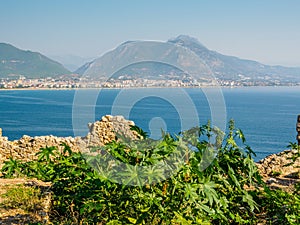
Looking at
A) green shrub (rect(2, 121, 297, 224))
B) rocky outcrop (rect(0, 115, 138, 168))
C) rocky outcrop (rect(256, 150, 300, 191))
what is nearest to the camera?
green shrub (rect(2, 121, 297, 224))

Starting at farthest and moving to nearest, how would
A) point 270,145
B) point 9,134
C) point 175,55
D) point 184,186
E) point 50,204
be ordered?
1. point 9,134
2. point 270,145
3. point 175,55
4. point 50,204
5. point 184,186

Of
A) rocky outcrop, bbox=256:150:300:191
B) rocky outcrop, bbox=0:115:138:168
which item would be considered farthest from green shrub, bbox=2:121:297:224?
rocky outcrop, bbox=0:115:138:168

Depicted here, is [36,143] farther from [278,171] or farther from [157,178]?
[157,178]

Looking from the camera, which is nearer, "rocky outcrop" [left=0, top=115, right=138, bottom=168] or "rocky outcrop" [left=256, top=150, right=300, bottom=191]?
"rocky outcrop" [left=256, top=150, right=300, bottom=191]

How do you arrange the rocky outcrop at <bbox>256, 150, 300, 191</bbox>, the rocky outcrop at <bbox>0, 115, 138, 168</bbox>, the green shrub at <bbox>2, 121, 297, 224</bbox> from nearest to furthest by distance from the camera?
1. the green shrub at <bbox>2, 121, 297, 224</bbox>
2. the rocky outcrop at <bbox>256, 150, 300, 191</bbox>
3. the rocky outcrop at <bbox>0, 115, 138, 168</bbox>

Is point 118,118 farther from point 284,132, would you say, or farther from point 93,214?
point 284,132

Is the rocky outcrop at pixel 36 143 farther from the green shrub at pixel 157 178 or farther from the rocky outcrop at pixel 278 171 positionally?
the green shrub at pixel 157 178

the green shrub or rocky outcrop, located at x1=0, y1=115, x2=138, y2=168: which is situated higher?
the green shrub

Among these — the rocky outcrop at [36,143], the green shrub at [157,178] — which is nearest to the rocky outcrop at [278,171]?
the rocky outcrop at [36,143]

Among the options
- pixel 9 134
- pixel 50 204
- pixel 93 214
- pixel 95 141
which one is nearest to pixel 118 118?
pixel 95 141

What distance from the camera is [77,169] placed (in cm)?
410

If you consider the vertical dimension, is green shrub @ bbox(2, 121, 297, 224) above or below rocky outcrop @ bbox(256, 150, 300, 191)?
above

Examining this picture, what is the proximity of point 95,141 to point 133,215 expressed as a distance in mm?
9376

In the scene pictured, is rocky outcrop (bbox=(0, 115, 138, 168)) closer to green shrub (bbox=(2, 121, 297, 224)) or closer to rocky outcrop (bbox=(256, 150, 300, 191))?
rocky outcrop (bbox=(256, 150, 300, 191))
